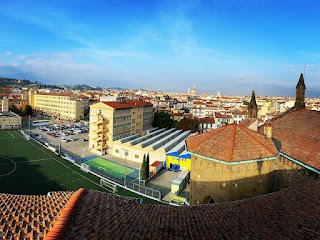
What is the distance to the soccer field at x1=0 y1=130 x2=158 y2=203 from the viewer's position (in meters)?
29.4

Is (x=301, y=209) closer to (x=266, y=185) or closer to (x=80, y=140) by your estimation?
(x=266, y=185)

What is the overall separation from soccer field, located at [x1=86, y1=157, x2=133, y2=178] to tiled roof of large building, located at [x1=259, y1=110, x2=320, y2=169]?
23.8 m

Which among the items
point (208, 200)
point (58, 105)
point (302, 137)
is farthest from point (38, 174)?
point (58, 105)

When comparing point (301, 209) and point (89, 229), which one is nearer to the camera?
point (89, 229)

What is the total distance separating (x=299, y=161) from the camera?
483 inches

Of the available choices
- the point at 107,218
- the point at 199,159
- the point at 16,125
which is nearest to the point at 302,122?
the point at 199,159

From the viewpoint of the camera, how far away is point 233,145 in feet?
41.5

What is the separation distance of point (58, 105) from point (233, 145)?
99468mm

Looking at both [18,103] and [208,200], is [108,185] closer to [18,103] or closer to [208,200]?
[208,200]

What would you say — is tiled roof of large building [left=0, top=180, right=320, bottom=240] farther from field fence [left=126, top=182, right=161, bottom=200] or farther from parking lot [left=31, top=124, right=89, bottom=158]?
parking lot [left=31, top=124, right=89, bottom=158]

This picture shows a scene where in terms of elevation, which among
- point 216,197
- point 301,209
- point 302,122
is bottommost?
point 216,197

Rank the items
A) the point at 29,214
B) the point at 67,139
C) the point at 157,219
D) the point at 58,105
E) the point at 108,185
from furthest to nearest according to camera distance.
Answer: the point at 58,105, the point at 67,139, the point at 108,185, the point at 157,219, the point at 29,214

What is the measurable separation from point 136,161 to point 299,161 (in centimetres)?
3353

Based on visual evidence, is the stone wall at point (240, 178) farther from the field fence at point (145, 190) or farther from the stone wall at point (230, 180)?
the field fence at point (145, 190)
